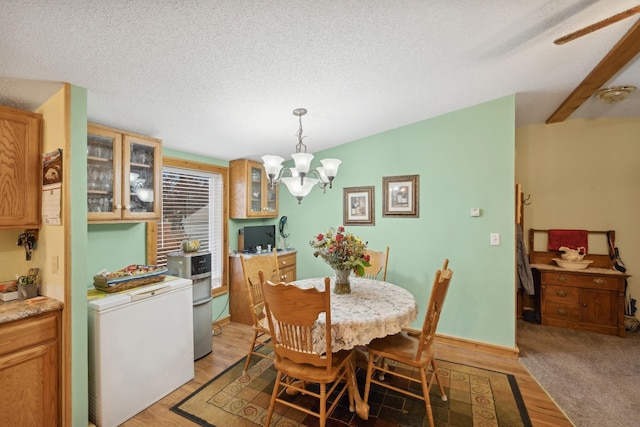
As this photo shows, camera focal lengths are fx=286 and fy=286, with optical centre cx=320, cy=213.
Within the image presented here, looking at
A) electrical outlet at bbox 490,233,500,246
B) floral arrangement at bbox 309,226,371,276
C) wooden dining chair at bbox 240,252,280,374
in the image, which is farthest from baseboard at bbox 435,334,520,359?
wooden dining chair at bbox 240,252,280,374

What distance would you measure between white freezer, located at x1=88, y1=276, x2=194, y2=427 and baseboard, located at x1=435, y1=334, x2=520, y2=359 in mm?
2632

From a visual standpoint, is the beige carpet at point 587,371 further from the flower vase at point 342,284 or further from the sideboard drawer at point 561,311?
the flower vase at point 342,284

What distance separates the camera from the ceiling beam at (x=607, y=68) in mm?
1989

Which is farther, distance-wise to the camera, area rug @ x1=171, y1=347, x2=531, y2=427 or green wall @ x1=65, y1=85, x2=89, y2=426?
area rug @ x1=171, y1=347, x2=531, y2=427

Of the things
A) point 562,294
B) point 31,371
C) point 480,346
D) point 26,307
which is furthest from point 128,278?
point 562,294

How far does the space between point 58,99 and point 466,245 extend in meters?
3.67

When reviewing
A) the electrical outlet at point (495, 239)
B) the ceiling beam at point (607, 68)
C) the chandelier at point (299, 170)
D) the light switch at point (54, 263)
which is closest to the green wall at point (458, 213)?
the electrical outlet at point (495, 239)

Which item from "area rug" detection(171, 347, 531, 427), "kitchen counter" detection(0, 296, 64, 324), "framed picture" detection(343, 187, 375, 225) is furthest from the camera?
"framed picture" detection(343, 187, 375, 225)

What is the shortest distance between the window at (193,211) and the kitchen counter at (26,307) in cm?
113

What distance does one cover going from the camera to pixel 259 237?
13.1 ft

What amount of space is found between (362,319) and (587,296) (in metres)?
3.33

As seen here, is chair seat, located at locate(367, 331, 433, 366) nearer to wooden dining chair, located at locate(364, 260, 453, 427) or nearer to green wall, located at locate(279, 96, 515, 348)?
wooden dining chair, located at locate(364, 260, 453, 427)

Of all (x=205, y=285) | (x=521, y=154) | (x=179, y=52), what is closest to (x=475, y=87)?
(x=521, y=154)

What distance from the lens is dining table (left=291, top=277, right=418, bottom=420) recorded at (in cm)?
180
